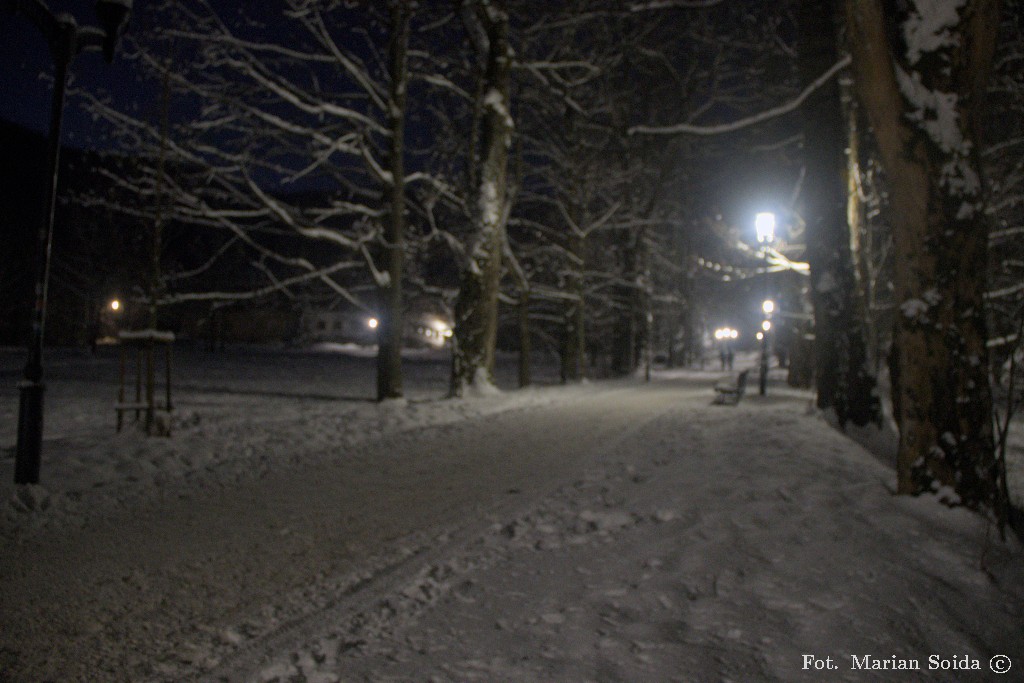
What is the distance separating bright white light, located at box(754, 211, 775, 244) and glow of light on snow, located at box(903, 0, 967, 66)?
11756mm

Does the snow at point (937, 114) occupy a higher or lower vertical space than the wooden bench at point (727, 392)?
higher

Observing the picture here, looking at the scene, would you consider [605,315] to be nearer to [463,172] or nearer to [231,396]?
[463,172]

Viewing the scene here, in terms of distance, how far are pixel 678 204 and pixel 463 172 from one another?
13081 millimetres

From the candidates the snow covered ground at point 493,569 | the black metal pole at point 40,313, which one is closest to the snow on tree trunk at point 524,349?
the snow covered ground at point 493,569

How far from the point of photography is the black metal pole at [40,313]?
6164mm

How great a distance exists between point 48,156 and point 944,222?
8308 millimetres

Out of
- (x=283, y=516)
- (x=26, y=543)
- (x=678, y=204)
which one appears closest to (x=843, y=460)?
(x=283, y=516)

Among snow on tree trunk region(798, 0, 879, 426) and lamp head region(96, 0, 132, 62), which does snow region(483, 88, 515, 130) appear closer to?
snow on tree trunk region(798, 0, 879, 426)

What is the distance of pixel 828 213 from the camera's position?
11.5m

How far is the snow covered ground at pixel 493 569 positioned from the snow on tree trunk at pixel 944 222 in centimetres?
60

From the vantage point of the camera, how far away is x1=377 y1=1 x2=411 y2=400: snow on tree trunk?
1477cm

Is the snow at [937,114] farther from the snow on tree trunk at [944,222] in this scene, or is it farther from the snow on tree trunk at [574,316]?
the snow on tree trunk at [574,316]

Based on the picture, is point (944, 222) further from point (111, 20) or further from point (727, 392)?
point (727, 392)

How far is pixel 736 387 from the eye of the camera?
15.7m
